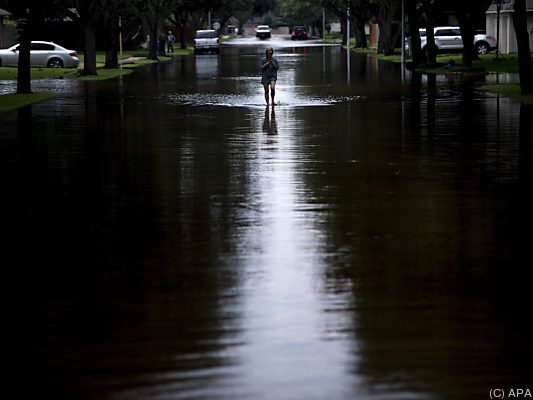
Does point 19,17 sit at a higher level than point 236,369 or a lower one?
higher

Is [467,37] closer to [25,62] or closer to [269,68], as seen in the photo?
[25,62]

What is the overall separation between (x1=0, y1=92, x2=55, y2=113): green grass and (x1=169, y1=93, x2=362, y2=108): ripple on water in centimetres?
371

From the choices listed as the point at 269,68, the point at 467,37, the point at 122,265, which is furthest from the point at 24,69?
the point at 122,265

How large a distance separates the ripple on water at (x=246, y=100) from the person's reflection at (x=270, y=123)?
250 centimetres

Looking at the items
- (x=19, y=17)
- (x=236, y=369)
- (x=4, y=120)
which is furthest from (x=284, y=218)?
(x=19, y=17)

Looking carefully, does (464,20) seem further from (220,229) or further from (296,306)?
(296,306)

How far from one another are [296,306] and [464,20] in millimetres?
44845

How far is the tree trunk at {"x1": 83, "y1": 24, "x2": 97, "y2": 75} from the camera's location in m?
49.8

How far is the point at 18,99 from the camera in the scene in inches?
1362

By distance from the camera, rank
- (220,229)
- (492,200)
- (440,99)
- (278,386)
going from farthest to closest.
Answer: (440,99) → (492,200) → (220,229) → (278,386)

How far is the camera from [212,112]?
29656mm

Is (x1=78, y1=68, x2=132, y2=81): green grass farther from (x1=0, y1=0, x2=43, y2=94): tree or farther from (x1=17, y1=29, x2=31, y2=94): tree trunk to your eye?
(x1=17, y1=29, x2=31, y2=94): tree trunk

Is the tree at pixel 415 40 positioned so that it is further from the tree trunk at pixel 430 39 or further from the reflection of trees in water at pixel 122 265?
the reflection of trees in water at pixel 122 265

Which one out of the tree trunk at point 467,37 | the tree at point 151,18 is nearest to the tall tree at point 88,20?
the tree trunk at point 467,37
